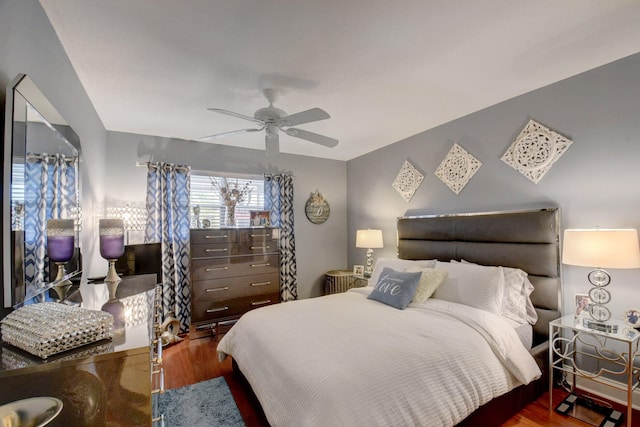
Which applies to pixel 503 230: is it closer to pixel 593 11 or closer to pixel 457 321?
pixel 457 321

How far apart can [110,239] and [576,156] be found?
3.61 metres

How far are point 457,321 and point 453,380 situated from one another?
0.60 m

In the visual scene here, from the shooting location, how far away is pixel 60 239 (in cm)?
152

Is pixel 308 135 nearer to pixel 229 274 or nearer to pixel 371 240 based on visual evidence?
pixel 371 240

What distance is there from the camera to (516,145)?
9.14 feet

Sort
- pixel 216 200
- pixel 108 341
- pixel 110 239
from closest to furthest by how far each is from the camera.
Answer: pixel 108 341 < pixel 110 239 < pixel 216 200

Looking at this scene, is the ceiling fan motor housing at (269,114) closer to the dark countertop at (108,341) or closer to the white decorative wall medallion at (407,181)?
the dark countertop at (108,341)

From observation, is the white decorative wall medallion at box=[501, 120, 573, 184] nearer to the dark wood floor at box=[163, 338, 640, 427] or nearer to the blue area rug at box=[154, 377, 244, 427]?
the dark wood floor at box=[163, 338, 640, 427]

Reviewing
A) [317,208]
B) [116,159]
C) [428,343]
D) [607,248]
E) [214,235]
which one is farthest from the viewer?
[317,208]

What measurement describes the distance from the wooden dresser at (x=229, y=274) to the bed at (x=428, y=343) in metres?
1.18

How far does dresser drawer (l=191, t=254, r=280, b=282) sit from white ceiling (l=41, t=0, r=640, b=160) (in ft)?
5.78

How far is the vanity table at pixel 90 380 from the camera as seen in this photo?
30.0 inches

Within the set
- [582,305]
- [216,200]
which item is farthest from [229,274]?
[582,305]

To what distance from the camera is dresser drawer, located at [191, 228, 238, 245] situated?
3633mm
